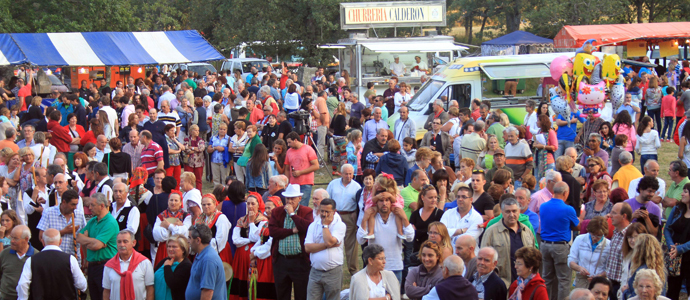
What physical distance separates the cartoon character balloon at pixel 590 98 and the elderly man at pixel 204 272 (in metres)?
7.51

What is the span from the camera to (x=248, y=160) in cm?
981

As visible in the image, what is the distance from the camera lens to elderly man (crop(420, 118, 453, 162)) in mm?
10539

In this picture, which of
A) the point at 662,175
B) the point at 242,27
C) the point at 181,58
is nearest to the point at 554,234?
the point at 662,175

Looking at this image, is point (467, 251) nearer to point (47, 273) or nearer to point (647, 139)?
point (47, 273)

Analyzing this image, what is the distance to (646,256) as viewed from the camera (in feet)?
17.5

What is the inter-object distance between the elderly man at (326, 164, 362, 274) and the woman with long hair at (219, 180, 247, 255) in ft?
3.70

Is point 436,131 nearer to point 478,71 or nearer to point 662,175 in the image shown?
point 478,71

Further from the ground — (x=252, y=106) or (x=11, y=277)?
(x=252, y=106)

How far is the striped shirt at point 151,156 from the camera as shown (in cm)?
966

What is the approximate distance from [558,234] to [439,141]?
410 centimetres

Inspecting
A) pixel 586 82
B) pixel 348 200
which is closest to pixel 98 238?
pixel 348 200

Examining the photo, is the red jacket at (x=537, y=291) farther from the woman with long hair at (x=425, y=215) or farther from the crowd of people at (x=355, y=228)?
the woman with long hair at (x=425, y=215)

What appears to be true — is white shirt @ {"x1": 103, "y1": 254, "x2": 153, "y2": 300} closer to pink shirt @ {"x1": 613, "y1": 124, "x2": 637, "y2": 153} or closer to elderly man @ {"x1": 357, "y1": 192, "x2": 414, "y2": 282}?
elderly man @ {"x1": 357, "y1": 192, "x2": 414, "y2": 282}

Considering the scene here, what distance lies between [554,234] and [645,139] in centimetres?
484
